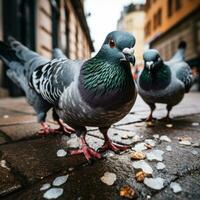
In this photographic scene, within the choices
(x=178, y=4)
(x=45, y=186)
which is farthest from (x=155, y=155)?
(x=178, y=4)

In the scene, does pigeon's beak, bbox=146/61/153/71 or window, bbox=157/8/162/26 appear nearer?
pigeon's beak, bbox=146/61/153/71

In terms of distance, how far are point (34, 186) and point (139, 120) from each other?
2228 millimetres

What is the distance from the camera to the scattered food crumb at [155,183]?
1.40 meters

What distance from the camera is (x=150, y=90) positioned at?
120 inches

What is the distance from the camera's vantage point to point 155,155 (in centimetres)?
192

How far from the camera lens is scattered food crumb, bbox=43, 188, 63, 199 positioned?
1.33 meters

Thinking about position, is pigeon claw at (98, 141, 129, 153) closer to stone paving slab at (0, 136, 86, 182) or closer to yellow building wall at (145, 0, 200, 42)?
stone paving slab at (0, 136, 86, 182)

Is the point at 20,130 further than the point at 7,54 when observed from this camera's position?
No

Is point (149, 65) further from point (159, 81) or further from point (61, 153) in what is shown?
point (61, 153)

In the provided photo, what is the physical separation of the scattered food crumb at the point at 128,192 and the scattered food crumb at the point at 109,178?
12 cm

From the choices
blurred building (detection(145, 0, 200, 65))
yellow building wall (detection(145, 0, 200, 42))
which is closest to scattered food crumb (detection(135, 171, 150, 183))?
blurred building (detection(145, 0, 200, 65))

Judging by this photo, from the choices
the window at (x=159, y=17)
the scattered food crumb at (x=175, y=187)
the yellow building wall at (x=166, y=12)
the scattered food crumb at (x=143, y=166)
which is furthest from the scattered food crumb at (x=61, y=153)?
the window at (x=159, y=17)

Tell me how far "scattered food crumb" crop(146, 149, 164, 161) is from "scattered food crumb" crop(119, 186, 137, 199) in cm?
52

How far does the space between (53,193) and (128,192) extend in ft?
1.27
